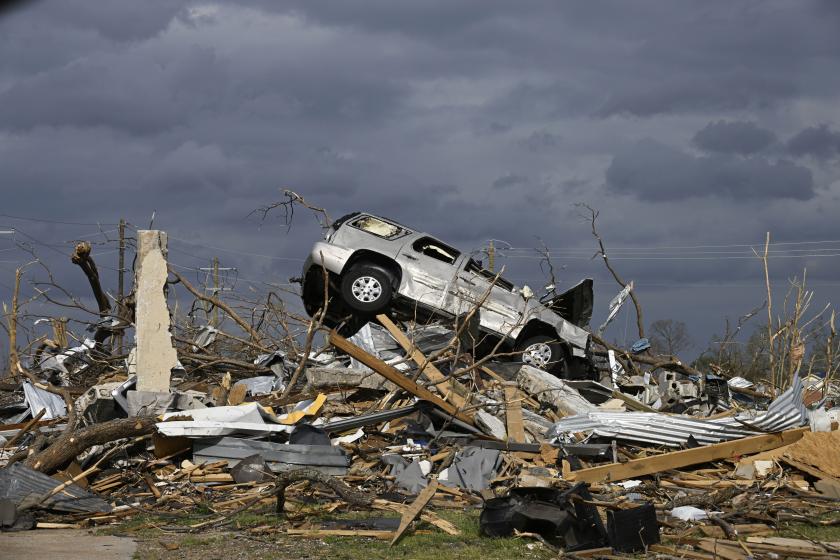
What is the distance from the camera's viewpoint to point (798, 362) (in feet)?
45.0

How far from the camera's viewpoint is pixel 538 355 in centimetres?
1631

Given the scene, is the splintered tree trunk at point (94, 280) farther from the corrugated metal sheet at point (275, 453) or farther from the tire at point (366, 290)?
the corrugated metal sheet at point (275, 453)

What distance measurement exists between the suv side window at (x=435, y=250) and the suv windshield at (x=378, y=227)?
0.35 metres

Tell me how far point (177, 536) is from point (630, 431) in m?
5.96

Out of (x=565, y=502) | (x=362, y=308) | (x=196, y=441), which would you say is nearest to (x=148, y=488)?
(x=196, y=441)

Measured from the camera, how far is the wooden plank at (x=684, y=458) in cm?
980

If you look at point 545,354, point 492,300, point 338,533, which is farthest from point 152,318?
point 545,354

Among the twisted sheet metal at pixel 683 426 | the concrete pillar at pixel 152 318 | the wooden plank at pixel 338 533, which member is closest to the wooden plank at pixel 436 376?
the twisted sheet metal at pixel 683 426

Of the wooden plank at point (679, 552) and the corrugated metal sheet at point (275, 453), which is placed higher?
the wooden plank at point (679, 552)

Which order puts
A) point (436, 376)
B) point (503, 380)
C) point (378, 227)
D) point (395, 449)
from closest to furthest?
point (395, 449) < point (436, 376) < point (503, 380) < point (378, 227)

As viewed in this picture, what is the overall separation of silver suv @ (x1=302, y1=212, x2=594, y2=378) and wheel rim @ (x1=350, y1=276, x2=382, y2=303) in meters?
0.02

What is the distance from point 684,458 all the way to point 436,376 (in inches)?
130

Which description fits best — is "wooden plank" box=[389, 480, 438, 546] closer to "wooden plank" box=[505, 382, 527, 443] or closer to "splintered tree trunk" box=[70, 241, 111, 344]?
"wooden plank" box=[505, 382, 527, 443]

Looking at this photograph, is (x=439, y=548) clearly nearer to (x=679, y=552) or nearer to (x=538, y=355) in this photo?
(x=679, y=552)
